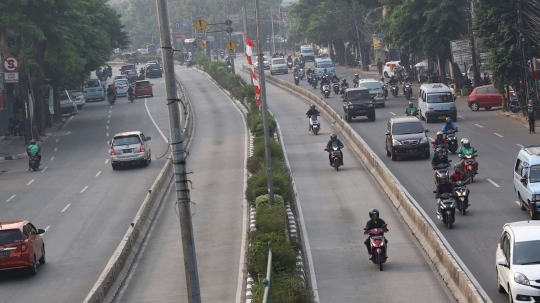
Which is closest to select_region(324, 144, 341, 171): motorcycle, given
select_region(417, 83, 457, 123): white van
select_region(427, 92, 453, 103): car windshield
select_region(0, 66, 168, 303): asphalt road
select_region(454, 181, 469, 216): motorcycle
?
select_region(0, 66, 168, 303): asphalt road

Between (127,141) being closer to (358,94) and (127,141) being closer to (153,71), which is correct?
(358,94)

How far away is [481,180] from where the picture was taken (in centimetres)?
3125

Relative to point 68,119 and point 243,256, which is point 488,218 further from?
point 68,119

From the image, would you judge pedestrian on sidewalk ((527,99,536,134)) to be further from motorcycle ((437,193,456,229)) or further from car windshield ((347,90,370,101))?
motorcycle ((437,193,456,229))

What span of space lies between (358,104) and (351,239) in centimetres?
2815

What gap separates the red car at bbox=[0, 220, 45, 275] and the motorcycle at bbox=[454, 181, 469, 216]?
1182 centimetres

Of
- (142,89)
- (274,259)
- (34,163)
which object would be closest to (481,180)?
(274,259)

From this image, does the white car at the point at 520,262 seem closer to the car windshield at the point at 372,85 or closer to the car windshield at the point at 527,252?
the car windshield at the point at 527,252

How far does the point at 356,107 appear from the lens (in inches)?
2058

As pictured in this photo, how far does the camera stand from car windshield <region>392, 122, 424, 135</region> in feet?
123

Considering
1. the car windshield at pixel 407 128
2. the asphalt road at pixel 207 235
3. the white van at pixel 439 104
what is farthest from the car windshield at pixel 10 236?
the white van at pixel 439 104

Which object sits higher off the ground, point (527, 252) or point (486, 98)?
point (527, 252)

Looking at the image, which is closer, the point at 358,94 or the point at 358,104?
the point at 358,104

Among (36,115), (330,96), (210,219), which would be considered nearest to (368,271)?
(210,219)
